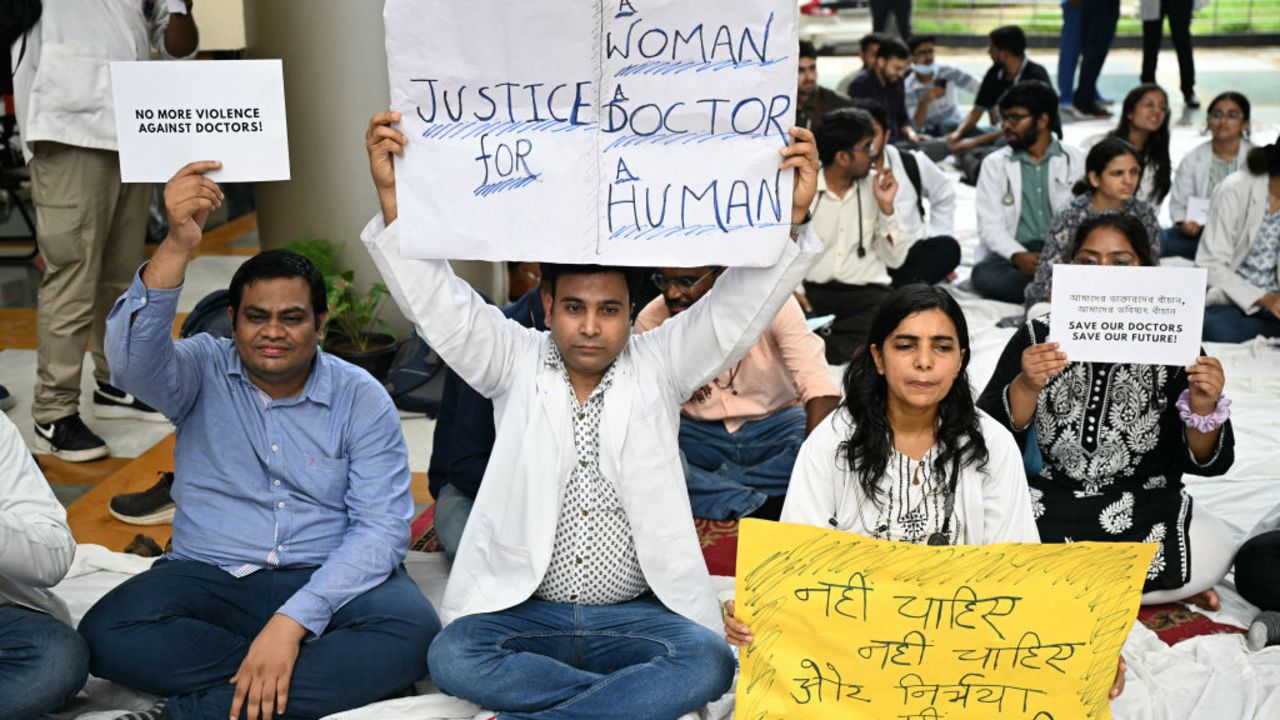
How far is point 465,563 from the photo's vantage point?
3.33m

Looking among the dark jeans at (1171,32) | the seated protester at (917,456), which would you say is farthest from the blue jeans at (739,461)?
the dark jeans at (1171,32)

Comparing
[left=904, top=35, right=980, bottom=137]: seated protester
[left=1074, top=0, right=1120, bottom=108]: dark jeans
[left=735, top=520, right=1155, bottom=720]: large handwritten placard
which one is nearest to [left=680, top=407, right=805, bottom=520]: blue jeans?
[left=735, top=520, right=1155, bottom=720]: large handwritten placard

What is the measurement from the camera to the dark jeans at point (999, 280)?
7.31m

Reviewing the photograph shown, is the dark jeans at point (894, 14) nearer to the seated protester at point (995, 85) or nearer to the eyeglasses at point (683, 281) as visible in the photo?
the seated protester at point (995, 85)

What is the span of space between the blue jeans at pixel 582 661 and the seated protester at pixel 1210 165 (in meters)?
5.35

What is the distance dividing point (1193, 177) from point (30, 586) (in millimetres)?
6633

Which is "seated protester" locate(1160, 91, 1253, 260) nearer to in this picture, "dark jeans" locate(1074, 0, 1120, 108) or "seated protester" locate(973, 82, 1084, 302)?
"seated protester" locate(973, 82, 1084, 302)

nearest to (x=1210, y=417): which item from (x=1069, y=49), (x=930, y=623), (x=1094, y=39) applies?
(x=930, y=623)

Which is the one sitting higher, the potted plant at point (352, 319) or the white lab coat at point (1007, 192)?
the white lab coat at point (1007, 192)

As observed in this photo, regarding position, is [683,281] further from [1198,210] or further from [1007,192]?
[1198,210]

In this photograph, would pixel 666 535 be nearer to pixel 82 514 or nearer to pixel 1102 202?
pixel 82 514

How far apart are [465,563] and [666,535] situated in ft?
1.60

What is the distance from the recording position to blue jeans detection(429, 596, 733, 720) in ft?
10.3

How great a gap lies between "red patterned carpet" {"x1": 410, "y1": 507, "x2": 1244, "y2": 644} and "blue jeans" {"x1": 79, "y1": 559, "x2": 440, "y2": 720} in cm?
96
